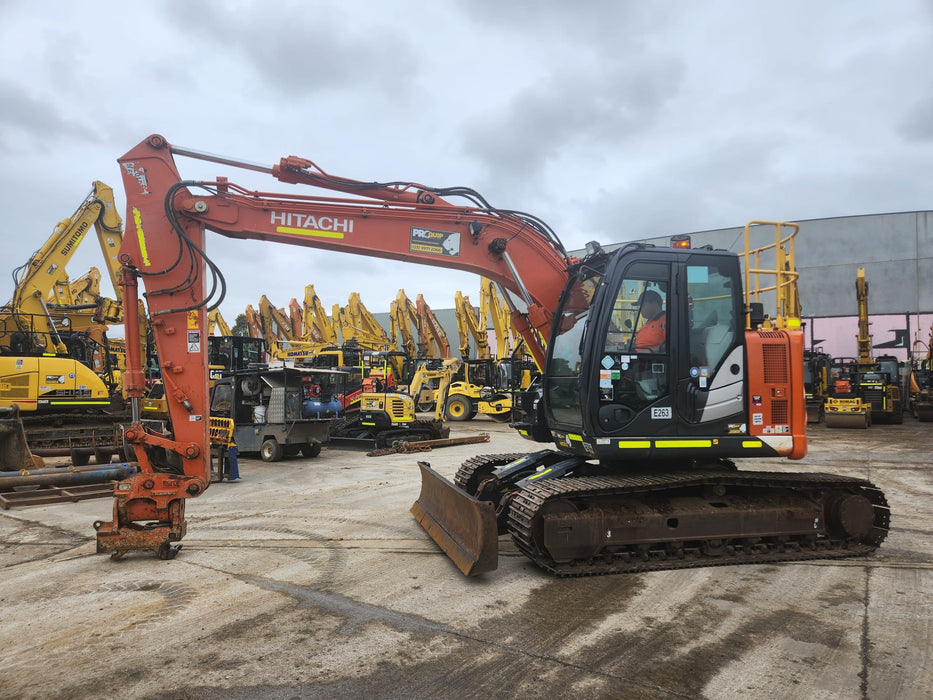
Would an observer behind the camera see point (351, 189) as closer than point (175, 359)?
No

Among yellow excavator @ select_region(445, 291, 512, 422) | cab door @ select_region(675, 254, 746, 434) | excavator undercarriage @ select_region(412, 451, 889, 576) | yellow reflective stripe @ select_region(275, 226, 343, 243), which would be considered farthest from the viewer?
yellow excavator @ select_region(445, 291, 512, 422)

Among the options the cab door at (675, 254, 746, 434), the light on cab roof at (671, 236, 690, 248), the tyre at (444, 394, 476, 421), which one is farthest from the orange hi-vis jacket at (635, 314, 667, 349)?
the tyre at (444, 394, 476, 421)

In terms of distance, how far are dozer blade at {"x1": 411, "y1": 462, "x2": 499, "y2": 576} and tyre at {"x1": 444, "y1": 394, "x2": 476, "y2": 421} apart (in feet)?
59.1

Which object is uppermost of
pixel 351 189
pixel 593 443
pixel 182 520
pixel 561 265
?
pixel 351 189

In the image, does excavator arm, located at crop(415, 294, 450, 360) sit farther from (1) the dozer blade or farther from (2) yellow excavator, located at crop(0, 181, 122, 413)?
(1) the dozer blade

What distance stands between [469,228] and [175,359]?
3154 mm

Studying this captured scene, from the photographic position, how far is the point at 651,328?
5543 mm

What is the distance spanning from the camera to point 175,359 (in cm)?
602

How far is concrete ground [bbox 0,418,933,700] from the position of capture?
11.1 ft

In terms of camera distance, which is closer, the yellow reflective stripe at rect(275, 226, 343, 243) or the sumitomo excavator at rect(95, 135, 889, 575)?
the sumitomo excavator at rect(95, 135, 889, 575)

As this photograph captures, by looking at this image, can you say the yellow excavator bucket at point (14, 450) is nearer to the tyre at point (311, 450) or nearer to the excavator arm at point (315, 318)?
the tyre at point (311, 450)

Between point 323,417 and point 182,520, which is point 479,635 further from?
point 323,417

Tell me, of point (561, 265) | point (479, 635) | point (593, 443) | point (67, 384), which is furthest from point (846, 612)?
point (67, 384)

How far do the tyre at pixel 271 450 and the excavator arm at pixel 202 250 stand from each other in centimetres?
744
